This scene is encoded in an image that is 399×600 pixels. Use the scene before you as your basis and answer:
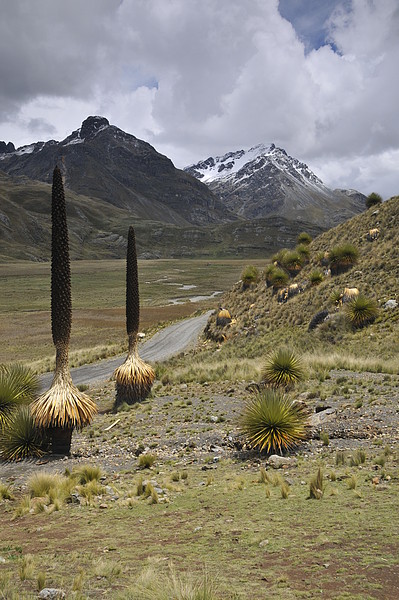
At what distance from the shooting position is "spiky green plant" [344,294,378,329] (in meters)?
23.8

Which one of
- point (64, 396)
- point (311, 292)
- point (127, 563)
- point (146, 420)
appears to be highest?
point (311, 292)

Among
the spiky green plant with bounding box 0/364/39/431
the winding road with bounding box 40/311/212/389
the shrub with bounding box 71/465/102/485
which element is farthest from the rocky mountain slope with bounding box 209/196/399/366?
the spiky green plant with bounding box 0/364/39/431

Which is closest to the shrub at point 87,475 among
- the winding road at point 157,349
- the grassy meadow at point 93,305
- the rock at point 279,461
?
the rock at point 279,461

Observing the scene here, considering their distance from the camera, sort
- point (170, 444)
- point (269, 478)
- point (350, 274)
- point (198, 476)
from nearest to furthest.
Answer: point (269, 478)
point (198, 476)
point (170, 444)
point (350, 274)

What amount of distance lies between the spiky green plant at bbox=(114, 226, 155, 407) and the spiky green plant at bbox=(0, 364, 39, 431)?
3.51 m

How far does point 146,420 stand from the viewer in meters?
15.6

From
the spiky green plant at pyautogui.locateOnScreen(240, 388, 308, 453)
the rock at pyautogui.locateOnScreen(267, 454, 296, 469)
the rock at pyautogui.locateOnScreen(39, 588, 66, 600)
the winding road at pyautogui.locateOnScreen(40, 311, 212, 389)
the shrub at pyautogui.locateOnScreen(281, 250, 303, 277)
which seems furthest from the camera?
the shrub at pyautogui.locateOnScreen(281, 250, 303, 277)

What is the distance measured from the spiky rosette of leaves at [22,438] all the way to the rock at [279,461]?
6397 mm

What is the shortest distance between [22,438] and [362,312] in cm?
1847

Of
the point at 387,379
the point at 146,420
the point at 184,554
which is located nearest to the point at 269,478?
the point at 184,554

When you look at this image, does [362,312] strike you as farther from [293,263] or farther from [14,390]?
[14,390]

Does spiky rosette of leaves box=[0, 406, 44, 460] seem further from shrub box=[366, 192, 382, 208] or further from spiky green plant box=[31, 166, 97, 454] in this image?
shrub box=[366, 192, 382, 208]

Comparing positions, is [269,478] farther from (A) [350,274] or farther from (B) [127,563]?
(A) [350,274]

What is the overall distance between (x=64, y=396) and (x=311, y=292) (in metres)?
22.1
